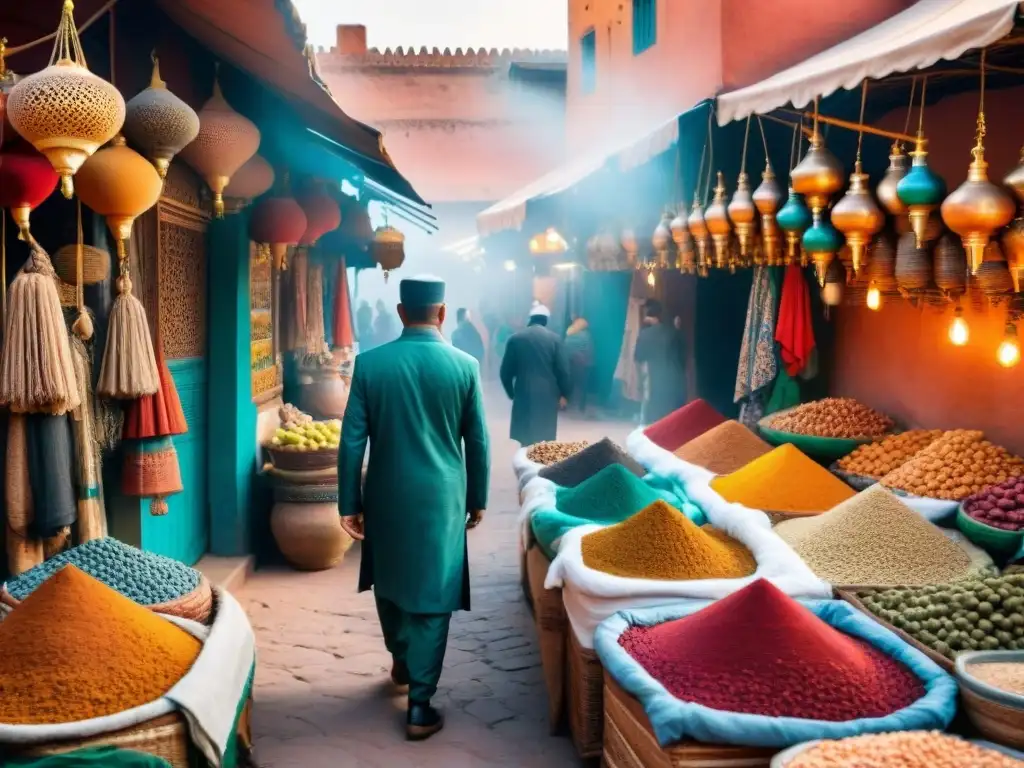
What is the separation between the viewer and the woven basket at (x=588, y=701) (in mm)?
3322

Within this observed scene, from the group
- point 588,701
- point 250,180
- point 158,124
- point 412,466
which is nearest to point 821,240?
point 412,466

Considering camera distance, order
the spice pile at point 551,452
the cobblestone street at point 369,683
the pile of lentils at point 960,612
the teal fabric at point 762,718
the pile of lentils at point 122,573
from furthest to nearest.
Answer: the spice pile at point 551,452 → the cobblestone street at point 369,683 → the pile of lentils at point 122,573 → the pile of lentils at point 960,612 → the teal fabric at point 762,718

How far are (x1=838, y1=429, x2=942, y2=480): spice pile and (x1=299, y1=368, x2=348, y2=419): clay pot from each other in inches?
156

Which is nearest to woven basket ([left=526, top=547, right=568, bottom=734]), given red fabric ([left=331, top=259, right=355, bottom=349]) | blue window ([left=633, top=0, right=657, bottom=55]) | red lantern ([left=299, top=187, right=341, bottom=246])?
Answer: red lantern ([left=299, top=187, right=341, bottom=246])

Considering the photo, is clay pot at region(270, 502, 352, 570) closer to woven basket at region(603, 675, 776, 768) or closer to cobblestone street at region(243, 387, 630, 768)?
cobblestone street at region(243, 387, 630, 768)

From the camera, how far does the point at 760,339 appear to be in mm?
6492

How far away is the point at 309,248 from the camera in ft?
26.9

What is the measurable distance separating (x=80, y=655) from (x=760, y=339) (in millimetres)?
4842

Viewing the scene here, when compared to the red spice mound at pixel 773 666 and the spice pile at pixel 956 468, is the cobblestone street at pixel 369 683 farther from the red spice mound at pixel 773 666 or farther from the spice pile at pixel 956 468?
the spice pile at pixel 956 468

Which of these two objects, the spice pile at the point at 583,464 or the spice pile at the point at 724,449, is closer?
the spice pile at the point at 583,464

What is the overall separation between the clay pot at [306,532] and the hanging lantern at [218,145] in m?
2.11

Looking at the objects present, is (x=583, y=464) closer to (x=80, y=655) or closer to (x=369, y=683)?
(x=369, y=683)

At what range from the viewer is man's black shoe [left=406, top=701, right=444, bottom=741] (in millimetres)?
3713

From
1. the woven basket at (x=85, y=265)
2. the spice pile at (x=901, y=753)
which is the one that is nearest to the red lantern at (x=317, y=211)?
the woven basket at (x=85, y=265)
